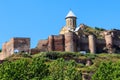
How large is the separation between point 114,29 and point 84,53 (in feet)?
50.7

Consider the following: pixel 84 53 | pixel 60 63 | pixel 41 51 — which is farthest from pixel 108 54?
pixel 60 63

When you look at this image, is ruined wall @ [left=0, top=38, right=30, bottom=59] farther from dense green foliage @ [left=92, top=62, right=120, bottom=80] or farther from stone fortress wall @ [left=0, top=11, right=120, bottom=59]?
dense green foliage @ [left=92, top=62, right=120, bottom=80]

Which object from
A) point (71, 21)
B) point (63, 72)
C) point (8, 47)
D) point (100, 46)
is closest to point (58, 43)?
point (100, 46)

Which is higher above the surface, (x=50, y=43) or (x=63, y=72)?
(x=50, y=43)

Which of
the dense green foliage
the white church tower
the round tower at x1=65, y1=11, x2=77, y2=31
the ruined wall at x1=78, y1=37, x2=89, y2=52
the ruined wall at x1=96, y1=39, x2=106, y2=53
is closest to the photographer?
the dense green foliage

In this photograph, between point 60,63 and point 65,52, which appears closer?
point 60,63

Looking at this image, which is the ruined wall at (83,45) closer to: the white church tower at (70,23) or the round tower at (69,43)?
the round tower at (69,43)

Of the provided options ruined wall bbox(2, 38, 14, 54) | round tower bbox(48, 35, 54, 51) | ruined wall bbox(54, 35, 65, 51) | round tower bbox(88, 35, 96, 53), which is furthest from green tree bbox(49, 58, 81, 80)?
round tower bbox(88, 35, 96, 53)

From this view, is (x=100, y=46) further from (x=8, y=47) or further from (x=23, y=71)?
(x=23, y=71)

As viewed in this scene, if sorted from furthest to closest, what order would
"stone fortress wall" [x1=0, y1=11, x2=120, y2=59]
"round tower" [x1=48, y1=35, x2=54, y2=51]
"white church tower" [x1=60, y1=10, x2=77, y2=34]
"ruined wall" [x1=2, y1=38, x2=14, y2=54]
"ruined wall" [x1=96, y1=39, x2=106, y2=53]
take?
"white church tower" [x1=60, y1=10, x2=77, y2=34] < "ruined wall" [x1=96, y1=39, x2=106, y2=53] < "ruined wall" [x1=2, y1=38, x2=14, y2=54] < "stone fortress wall" [x1=0, y1=11, x2=120, y2=59] < "round tower" [x1=48, y1=35, x2=54, y2=51]

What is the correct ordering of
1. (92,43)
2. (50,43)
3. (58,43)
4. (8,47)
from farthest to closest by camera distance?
1. (8,47)
2. (92,43)
3. (58,43)
4. (50,43)

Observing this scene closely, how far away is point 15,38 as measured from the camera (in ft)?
403

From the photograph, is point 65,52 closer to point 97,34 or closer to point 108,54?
point 108,54

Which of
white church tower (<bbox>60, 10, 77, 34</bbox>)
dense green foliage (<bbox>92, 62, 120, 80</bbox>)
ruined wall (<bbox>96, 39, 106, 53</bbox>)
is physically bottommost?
dense green foliage (<bbox>92, 62, 120, 80</bbox>)
